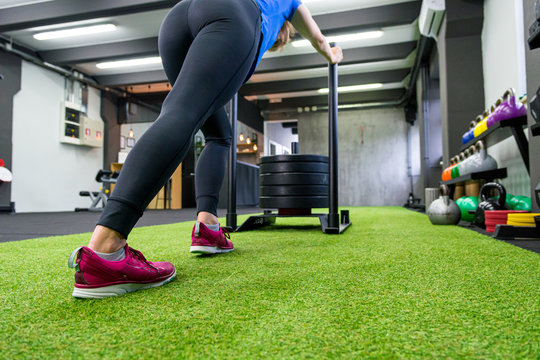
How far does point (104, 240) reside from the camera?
2.20 ft

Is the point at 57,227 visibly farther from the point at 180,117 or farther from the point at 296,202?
the point at 180,117

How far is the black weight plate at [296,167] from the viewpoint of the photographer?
7.13 feet

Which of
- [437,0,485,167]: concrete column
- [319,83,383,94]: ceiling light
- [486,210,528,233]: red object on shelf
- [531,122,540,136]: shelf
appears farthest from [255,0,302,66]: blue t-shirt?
[319,83,383,94]: ceiling light

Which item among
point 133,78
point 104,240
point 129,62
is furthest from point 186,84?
point 133,78

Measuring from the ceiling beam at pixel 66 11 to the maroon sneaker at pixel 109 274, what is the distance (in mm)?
5062

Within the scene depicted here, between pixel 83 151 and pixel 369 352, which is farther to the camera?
pixel 83 151

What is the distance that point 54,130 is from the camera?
24.5 feet

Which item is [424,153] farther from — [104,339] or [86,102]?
[86,102]

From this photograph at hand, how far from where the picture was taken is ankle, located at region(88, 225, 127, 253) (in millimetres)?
669

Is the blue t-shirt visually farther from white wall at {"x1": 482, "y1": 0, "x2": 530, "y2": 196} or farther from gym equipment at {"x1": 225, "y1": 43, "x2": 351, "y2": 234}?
white wall at {"x1": 482, "y1": 0, "x2": 530, "y2": 196}

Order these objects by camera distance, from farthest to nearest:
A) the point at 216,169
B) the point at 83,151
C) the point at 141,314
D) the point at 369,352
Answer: the point at 83,151
the point at 216,169
the point at 141,314
the point at 369,352

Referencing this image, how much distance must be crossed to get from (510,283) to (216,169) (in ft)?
2.94

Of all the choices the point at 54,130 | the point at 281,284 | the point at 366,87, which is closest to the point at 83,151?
the point at 54,130

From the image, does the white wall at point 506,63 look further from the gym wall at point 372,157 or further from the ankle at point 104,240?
the gym wall at point 372,157
